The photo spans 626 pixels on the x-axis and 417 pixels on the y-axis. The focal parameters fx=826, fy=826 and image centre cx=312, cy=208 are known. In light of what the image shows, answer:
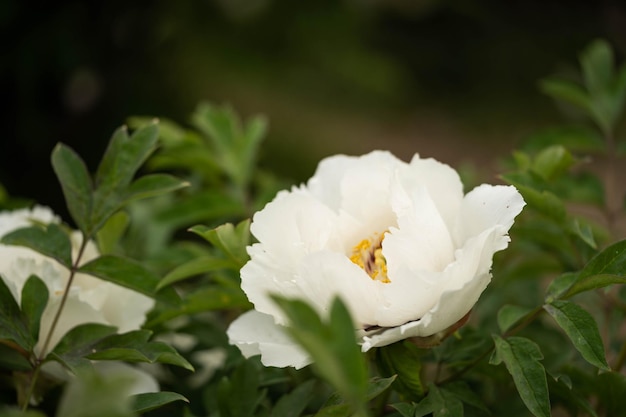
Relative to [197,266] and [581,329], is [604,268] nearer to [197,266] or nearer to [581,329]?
[581,329]

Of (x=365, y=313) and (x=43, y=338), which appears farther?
(x=43, y=338)

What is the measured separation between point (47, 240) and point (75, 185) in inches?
2.1

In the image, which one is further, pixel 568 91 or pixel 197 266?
pixel 568 91

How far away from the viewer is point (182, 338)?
975 millimetres

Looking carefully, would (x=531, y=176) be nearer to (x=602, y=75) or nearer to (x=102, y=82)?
(x=602, y=75)

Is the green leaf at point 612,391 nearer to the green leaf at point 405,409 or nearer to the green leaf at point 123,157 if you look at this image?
the green leaf at point 405,409

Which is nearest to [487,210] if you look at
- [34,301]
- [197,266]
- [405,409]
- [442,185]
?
[442,185]

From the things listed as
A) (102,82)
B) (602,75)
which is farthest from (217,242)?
(102,82)

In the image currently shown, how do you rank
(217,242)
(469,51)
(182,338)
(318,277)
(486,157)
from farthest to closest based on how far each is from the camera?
1. (469,51)
2. (486,157)
3. (182,338)
4. (217,242)
5. (318,277)

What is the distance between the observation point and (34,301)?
26.4 inches

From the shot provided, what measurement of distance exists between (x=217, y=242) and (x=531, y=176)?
30 cm

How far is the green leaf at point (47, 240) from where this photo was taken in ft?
2.34

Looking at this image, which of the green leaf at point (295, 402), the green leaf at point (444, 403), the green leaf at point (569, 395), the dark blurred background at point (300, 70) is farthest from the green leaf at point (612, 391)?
the dark blurred background at point (300, 70)

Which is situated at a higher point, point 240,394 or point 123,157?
point 123,157
